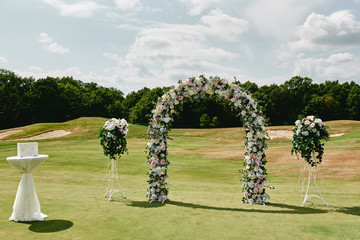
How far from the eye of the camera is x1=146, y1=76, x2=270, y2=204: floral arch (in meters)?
11.2

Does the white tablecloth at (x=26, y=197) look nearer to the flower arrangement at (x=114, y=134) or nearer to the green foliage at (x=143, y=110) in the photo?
the flower arrangement at (x=114, y=134)

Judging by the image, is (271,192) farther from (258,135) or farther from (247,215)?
(247,215)

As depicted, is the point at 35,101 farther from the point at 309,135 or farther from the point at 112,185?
the point at 309,135

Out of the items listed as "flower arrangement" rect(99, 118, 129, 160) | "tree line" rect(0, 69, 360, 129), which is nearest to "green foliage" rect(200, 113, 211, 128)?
"tree line" rect(0, 69, 360, 129)

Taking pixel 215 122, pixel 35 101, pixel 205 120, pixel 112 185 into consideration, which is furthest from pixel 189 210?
pixel 35 101

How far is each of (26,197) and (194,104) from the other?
6714 centimetres

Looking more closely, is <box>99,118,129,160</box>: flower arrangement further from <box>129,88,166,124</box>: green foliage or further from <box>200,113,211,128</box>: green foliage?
<box>129,88,166,124</box>: green foliage

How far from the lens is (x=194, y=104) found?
74750mm

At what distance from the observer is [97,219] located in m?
8.32

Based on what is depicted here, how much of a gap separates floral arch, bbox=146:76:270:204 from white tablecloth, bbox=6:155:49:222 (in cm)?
414

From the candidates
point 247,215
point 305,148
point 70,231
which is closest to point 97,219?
point 70,231

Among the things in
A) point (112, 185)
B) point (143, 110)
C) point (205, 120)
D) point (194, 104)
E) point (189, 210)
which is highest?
point (194, 104)

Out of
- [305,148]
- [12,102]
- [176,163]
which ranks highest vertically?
[12,102]

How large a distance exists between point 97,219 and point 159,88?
289 ft
